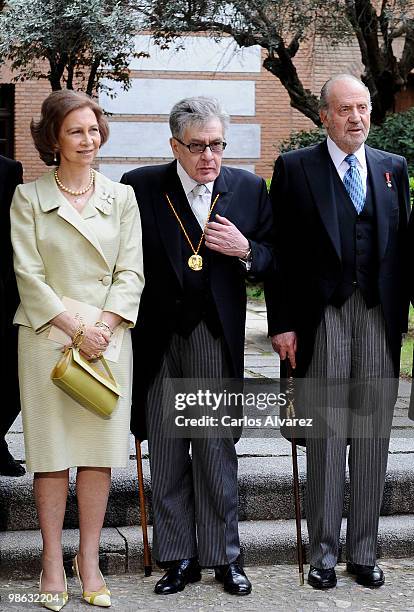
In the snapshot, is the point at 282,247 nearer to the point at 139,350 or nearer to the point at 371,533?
the point at 139,350

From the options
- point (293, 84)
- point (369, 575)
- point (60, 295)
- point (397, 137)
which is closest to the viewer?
point (60, 295)

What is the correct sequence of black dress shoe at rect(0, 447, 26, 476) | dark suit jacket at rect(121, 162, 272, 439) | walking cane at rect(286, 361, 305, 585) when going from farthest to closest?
black dress shoe at rect(0, 447, 26, 476), walking cane at rect(286, 361, 305, 585), dark suit jacket at rect(121, 162, 272, 439)

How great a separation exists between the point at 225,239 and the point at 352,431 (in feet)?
3.21

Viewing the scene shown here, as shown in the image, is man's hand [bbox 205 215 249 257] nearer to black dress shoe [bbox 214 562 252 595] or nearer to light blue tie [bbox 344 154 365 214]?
light blue tie [bbox 344 154 365 214]

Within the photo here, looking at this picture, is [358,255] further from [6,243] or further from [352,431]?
[6,243]

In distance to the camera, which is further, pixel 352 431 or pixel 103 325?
pixel 352 431

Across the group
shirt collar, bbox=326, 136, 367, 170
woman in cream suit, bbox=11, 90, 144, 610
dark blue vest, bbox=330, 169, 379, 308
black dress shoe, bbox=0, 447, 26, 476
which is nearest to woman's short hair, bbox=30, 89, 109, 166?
woman in cream suit, bbox=11, 90, 144, 610

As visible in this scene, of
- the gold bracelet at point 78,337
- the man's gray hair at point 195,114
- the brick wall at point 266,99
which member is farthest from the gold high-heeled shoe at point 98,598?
the brick wall at point 266,99

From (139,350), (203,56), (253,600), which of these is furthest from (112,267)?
(203,56)

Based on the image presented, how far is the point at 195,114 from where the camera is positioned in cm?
438

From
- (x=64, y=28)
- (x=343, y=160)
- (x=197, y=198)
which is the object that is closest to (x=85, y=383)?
(x=197, y=198)

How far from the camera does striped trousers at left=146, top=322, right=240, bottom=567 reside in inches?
180

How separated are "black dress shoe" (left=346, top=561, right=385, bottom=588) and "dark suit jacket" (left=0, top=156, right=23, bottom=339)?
5.78 ft

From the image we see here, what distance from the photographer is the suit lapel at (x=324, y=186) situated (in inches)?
178
